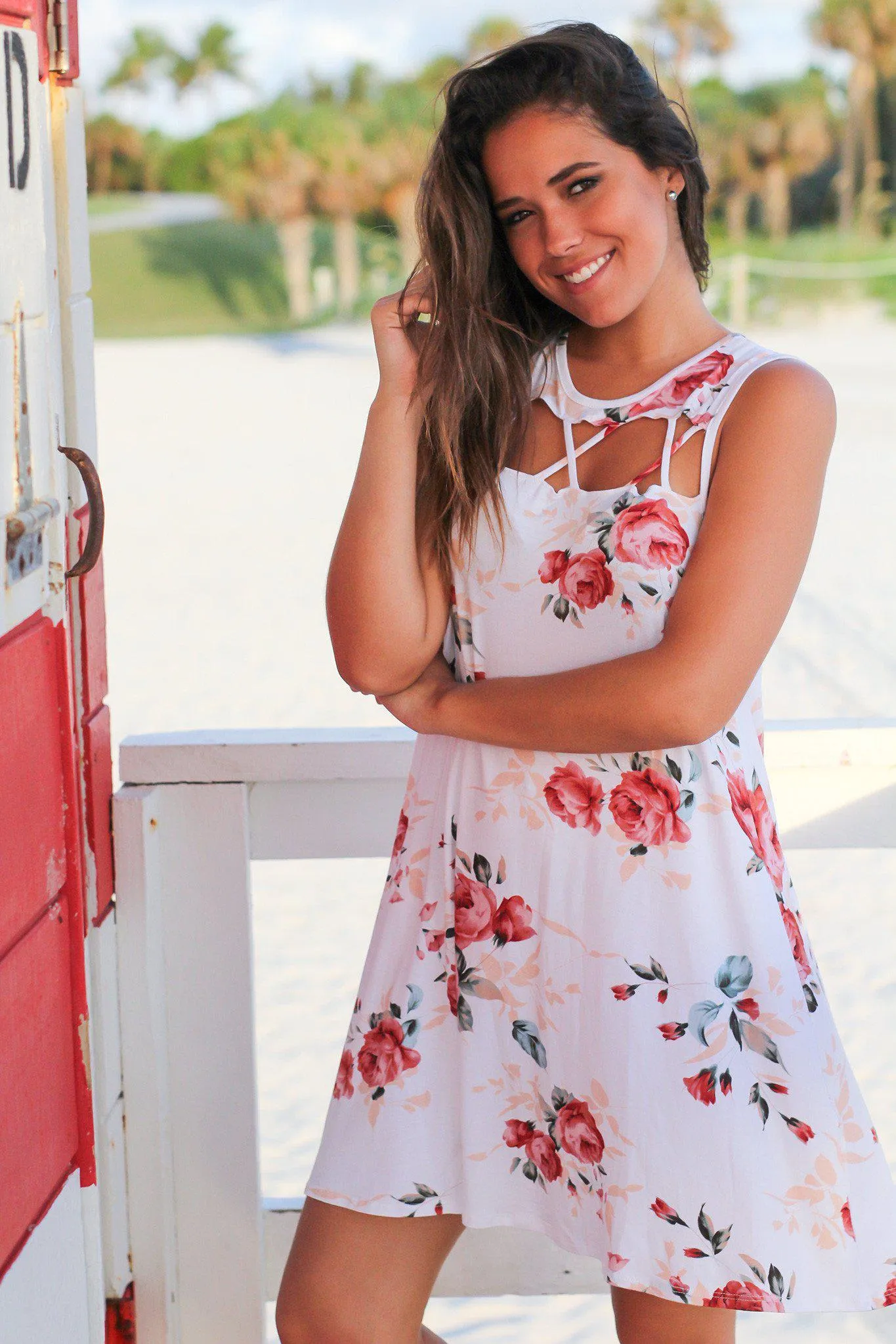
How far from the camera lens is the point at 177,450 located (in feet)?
50.3

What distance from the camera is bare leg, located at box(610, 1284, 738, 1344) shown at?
1.48 meters

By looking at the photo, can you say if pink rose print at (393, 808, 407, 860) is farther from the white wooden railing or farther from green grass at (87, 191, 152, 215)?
green grass at (87, 191, 152, 215)

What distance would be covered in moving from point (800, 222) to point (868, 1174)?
3154 cm

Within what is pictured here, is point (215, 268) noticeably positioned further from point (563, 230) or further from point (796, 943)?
point (796, 943)

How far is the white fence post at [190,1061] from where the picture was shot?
1.87 metres

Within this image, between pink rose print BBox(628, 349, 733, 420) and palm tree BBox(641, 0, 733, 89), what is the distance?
121ft

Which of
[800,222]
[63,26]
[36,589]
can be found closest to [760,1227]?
[36,589]

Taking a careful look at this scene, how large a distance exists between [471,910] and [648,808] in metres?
0.20

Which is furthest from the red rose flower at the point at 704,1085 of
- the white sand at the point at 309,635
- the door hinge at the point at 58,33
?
the door hinge at the point at 58,33

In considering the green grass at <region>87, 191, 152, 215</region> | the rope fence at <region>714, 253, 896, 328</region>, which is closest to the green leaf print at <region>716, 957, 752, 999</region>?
the rope fence at <region>714, 253, 896, 328</region>

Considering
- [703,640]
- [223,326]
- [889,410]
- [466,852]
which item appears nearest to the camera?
[703,640]

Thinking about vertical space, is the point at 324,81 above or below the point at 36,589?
above

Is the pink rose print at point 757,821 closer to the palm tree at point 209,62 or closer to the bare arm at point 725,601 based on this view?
the bare arm at point 725,601

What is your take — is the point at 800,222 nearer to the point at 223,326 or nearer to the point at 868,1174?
the point at 223,326
